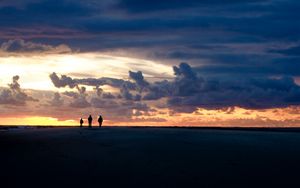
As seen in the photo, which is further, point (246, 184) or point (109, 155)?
point (109, 155)

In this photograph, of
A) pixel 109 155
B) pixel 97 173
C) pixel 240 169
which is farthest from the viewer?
pixel 109 155

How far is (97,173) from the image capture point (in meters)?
26.7

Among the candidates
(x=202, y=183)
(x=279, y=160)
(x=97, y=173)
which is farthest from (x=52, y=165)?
(x=279, y=160)

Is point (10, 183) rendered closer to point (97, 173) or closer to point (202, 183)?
point (97, 173)

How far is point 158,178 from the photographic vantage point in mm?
25109

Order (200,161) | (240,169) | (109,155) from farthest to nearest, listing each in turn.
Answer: (109,155) → (200,161) → (240,169)

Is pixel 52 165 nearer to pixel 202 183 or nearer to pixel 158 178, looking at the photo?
pixel 158 178

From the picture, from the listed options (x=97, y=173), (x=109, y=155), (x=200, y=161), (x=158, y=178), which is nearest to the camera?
(x=158, y=178)

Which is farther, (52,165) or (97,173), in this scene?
(52,165)

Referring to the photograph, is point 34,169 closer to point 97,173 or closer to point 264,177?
point 97,173

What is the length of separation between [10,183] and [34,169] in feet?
16.0

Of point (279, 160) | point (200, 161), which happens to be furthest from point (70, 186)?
point (279, 160)

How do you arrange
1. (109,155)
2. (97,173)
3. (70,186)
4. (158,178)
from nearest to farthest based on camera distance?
(70,186) → (158,178) → (97,173) → (109,155)

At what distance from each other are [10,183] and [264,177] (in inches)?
446
